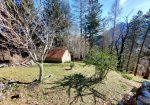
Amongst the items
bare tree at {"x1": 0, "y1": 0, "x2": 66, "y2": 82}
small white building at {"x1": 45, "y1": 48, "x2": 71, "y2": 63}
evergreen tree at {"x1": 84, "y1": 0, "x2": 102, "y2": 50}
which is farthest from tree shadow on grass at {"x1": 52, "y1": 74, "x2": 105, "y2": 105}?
evergreen tree at {"x1": 84, "y1": 0, "x2": 102, "y2": 50}

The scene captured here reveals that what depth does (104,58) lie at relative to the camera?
36.5ft

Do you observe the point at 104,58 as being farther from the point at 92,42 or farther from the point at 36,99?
the point at 92,42

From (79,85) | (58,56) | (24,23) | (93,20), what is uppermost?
(93,20)

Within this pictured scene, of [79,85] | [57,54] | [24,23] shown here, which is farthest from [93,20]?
[24,23]

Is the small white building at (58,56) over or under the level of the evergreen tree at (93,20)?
under

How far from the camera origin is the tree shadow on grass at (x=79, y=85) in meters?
9.48

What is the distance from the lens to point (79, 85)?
34.2ft

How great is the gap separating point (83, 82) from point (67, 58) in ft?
43.4

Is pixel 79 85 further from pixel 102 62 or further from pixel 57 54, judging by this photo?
pixel 57 54

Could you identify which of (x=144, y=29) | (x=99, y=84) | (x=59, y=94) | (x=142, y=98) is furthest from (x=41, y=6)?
(x=144, y=29)

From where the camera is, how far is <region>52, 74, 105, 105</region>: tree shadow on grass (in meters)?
9.48

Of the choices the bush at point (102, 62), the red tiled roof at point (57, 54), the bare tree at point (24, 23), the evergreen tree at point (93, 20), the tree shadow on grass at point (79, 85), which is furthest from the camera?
the evergreen tree at point (93, 20)

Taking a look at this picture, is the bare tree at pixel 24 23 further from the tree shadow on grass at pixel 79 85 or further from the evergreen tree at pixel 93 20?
the evergreen tree at pixel 93 20

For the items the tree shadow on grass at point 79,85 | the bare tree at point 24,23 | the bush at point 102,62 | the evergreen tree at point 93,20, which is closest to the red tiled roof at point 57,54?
the evergreen tree at point 93,20
